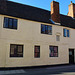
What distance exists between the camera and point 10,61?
1159 cm

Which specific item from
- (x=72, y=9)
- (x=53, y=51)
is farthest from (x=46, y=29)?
(x=72, y=9)

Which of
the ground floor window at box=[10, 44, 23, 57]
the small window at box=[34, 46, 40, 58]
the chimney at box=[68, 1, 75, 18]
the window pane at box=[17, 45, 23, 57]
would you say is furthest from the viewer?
the chimney at box=[68, 1, 75, 18]

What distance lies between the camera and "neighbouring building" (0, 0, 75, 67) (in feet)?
38.8

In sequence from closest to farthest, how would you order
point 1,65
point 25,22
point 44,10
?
point 1,65, point 25,22, point 44,10

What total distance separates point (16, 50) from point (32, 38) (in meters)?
2.45

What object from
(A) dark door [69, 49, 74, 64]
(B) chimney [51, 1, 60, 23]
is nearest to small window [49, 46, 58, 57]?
(A) dark door [69, 49, 74, 64]

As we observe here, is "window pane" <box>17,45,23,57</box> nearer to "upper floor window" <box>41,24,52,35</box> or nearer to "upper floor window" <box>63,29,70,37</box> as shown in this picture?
"upper floor window" <box>41,24,52,35</box>

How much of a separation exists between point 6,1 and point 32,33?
563 cm

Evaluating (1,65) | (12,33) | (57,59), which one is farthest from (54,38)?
(1,65)

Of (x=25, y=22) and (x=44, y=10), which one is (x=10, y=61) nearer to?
(x=25, y=22)

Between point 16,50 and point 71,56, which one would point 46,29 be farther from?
point 71,56

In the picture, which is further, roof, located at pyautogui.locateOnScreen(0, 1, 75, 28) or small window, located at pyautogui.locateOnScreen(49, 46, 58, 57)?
small window, located at pyautogui.locateOnScreen(49, 46, 58, 57)

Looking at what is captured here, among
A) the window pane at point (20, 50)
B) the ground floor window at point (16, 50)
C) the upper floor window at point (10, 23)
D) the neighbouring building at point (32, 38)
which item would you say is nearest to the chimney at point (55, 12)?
the neighbouring building at point (32, 38)

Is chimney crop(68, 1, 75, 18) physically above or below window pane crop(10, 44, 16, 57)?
above
